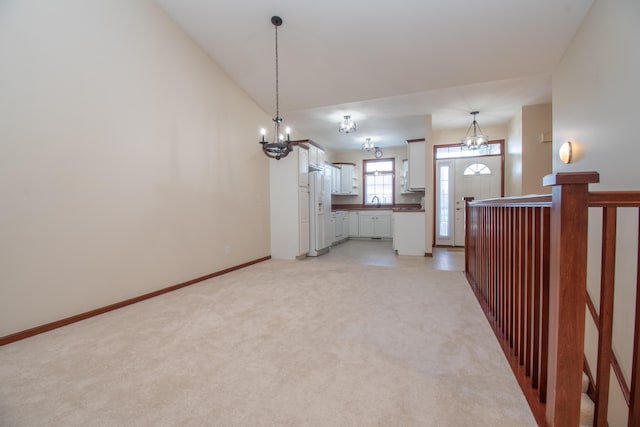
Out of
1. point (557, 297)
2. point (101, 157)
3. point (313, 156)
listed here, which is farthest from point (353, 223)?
point (557, 297)

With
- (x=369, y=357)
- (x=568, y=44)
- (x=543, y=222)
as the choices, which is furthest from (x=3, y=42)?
(x=568, y=44)

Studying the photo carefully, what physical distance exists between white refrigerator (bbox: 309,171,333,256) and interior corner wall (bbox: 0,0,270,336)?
209 cm

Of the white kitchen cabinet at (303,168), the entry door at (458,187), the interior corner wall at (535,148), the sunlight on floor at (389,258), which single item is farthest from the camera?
the entry door at (458,187)

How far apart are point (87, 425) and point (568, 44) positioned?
17.2 feet

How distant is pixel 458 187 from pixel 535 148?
1.79 meters

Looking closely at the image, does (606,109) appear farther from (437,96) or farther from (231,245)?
(231,245)

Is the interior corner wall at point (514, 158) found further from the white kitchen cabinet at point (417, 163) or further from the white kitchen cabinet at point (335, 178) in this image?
the white kitchen cabinet at point (335, 178)

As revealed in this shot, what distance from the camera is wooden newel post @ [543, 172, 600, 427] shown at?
994mm

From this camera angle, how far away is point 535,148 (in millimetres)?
5246

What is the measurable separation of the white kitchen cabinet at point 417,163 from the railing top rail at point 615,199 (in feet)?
17.7

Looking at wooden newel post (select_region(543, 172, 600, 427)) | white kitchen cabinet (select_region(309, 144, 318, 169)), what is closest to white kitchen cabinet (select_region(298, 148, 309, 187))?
white kitchen cabinet (select_region(309, 144, 318, 169))

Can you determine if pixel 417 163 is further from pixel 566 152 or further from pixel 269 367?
pixel 269 367

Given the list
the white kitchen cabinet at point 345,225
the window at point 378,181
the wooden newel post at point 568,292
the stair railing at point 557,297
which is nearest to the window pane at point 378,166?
the window at point 378,181

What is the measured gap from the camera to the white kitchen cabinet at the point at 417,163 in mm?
6195
